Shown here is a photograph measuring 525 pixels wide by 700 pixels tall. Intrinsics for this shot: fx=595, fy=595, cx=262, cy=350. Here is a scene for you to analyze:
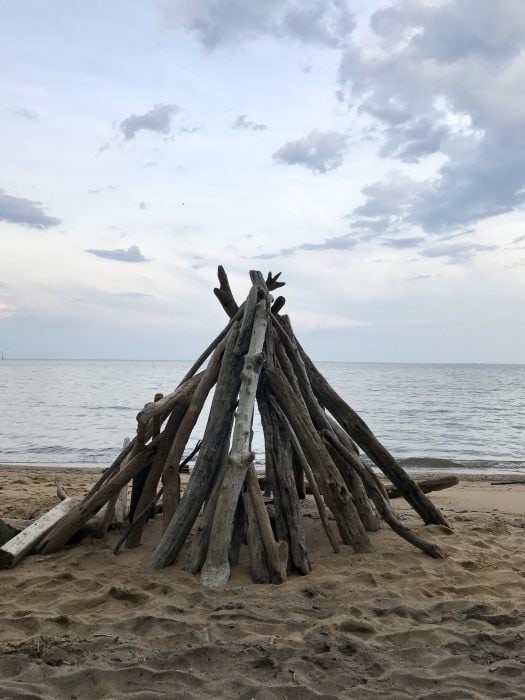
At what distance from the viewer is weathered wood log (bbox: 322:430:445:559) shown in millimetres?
5180

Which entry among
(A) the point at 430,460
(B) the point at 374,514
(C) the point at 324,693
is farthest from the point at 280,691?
(A) the point at 430,460

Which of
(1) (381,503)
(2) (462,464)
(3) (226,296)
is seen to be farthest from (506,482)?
(3) (226,296)

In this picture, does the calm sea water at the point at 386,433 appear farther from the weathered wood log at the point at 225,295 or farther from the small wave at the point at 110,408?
the weathered wood log at the point at 225,295

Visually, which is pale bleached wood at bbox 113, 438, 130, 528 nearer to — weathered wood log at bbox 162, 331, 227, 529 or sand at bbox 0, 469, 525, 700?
sand at bbox 0, 469, 525, 700

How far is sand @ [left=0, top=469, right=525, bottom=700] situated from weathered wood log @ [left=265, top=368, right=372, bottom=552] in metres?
0.20

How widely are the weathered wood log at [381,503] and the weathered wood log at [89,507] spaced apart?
5.47ft

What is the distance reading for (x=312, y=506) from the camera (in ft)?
22.4

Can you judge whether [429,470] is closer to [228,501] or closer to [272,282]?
[272,282]

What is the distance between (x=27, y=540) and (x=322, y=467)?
8.64 feet

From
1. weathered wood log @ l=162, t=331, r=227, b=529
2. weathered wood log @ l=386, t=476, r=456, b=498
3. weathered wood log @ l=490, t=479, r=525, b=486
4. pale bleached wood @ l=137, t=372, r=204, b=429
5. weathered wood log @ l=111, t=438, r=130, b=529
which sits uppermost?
pale bleached wood @ l=137, t=372, r=204, b=429

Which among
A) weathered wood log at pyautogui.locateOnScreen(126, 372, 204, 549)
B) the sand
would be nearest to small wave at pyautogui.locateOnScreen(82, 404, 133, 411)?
the sand

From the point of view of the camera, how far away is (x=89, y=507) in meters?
5.29

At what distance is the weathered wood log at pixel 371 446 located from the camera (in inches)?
233

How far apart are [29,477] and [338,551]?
24.0 ft
